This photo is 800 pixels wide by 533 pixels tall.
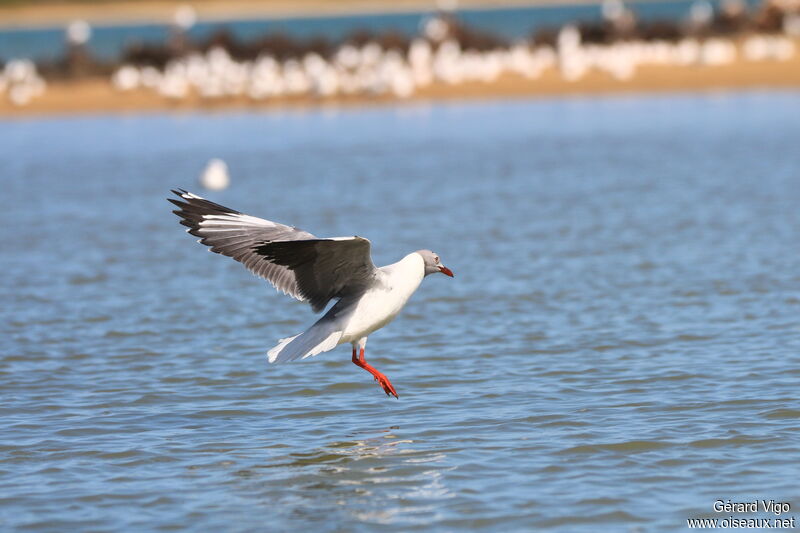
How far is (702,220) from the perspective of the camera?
47.5 ft

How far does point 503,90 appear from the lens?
110ft

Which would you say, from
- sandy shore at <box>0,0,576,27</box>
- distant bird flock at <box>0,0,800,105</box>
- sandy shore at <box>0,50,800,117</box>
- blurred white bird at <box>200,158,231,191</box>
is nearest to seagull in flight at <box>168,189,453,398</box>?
blurred white bird at <box>200,158,231,191</box>

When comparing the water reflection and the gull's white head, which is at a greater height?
the gull's white head

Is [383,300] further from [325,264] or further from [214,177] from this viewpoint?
[214,177]

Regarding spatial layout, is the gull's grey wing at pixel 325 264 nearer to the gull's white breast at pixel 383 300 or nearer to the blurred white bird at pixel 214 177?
Answer: the gull's white breast at pixel 383 300

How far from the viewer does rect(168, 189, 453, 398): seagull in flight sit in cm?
743

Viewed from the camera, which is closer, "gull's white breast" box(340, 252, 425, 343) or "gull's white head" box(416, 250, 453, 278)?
"gull's white breast" box(340, 252, 425, 343)

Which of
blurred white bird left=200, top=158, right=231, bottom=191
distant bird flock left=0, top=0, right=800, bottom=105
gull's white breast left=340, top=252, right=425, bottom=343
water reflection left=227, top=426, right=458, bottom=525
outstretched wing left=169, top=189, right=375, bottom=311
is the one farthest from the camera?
distant bird flock left=0, top=0, right=800, bottom=105

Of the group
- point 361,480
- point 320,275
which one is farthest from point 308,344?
point 361,480

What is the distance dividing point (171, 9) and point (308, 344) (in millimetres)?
103596

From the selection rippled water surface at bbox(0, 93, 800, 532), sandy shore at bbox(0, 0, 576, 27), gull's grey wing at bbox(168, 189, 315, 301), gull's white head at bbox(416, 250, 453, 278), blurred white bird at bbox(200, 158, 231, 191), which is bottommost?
rippled water surface at bbox(0, 93, 800, 532)

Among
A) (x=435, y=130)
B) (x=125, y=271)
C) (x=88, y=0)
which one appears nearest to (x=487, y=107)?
(x=435, y=130)

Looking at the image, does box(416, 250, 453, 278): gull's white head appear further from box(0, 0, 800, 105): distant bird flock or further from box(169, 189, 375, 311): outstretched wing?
box(0, 0, 800, 105): distant bird flock

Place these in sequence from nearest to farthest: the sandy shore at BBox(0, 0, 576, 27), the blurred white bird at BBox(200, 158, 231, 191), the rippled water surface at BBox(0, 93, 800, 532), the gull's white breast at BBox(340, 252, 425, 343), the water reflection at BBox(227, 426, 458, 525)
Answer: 1. the water reflection at BBox(227, 426, 458, 525)
2. the rippled water surface at BBox(0, 93, 800, 532)
3. the gull's white breast at BBox(340, 252, 425, 343)
4. the blurred white bird at BBox(200, 158, 231, 191)
5. the sandy shore at BBox(0, 0, 576, 27)
